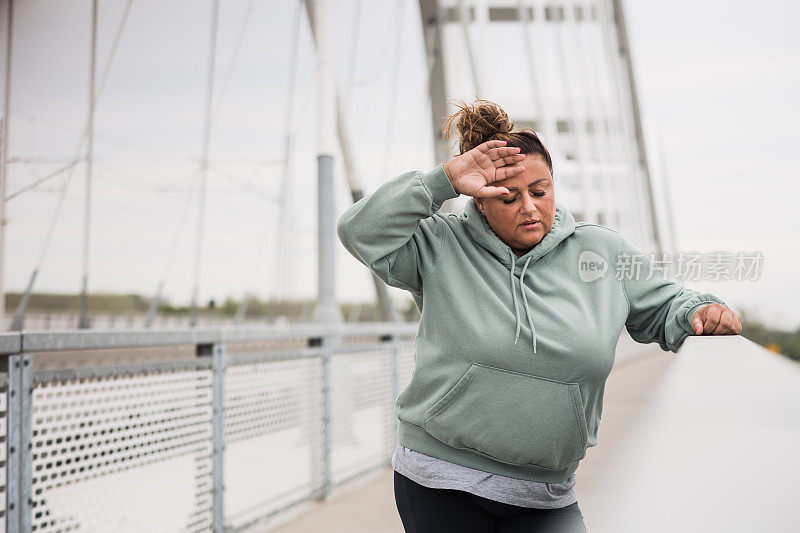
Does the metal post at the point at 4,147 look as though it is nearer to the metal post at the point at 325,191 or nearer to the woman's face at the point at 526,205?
the metal post at the point at 325,191

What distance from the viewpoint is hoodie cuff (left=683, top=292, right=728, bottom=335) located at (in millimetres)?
1166

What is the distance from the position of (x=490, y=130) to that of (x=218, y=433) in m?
2.12

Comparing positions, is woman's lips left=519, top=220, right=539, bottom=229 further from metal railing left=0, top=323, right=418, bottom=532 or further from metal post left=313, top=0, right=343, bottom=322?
metal post left=313, top=0, right=343, bottom=322

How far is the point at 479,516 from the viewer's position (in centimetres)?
120

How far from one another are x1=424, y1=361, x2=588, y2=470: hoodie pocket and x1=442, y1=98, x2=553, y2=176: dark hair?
0.36 meters

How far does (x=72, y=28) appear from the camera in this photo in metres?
5.77

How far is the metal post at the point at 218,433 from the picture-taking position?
9.64 ft

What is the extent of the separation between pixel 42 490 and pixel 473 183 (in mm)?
1620

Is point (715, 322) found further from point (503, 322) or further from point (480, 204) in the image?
point (480, 204)

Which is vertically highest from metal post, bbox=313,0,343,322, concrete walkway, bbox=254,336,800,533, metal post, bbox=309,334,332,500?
metal post, bbox=313,0,343,322

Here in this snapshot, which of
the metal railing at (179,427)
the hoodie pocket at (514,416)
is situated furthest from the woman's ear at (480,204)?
the metal railing at (179,427)

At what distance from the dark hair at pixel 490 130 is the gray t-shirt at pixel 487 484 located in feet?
1.70

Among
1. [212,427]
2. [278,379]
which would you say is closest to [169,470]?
[212,427]

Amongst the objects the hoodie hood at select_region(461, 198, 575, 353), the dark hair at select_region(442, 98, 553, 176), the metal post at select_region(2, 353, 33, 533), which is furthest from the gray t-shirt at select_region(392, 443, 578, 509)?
the metal post at select_region(2, 353, 33, 533)
